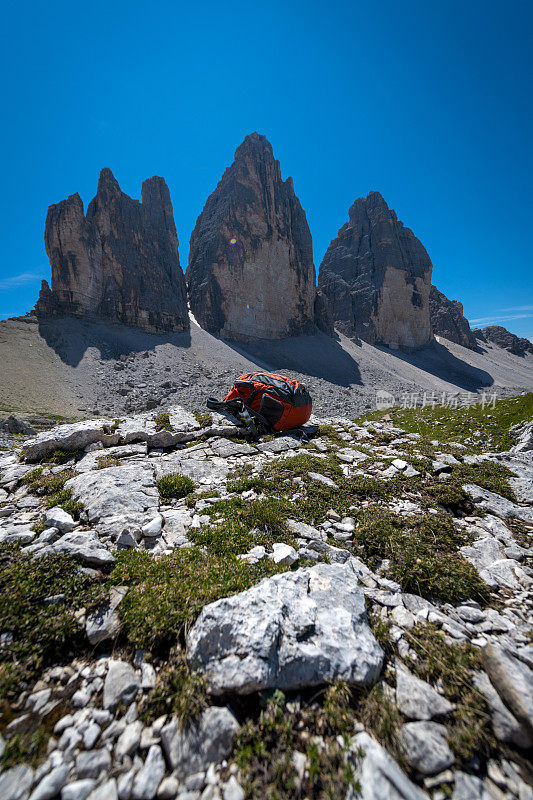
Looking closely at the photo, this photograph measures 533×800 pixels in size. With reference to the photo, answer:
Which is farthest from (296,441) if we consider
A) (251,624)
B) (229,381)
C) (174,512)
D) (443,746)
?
(229,381)

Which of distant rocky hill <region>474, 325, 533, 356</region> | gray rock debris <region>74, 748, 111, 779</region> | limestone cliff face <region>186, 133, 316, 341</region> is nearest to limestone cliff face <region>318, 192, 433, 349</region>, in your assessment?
limestone cliff face <region>186, 133, 316, 341</region>

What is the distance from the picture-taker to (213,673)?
102 inches

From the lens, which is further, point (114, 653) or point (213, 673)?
point (114, 653)

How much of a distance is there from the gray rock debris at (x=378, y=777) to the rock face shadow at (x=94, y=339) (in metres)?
53.1

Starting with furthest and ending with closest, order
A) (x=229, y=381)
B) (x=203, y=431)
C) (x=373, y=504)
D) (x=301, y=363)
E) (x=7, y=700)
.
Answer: (x=301, y=363), (x=229, y=381), (x=203, y=431), (x=373, y=504), (x=7, y=700)

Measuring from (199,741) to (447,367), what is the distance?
112m

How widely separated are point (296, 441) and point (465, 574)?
22.4ft

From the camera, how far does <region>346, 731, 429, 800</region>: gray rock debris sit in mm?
1850

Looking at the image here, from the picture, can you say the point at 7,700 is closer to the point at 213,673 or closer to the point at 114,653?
the point at 114,653

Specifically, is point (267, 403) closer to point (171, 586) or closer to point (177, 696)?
point (171, 586)

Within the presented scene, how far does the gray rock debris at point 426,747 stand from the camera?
198 cm

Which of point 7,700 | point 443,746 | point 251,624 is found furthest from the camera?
point 251,624

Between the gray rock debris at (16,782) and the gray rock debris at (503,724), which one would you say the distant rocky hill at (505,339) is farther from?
the gray rock debris at (16,782)

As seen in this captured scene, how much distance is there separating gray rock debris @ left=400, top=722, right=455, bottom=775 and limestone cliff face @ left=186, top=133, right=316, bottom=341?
228ft
